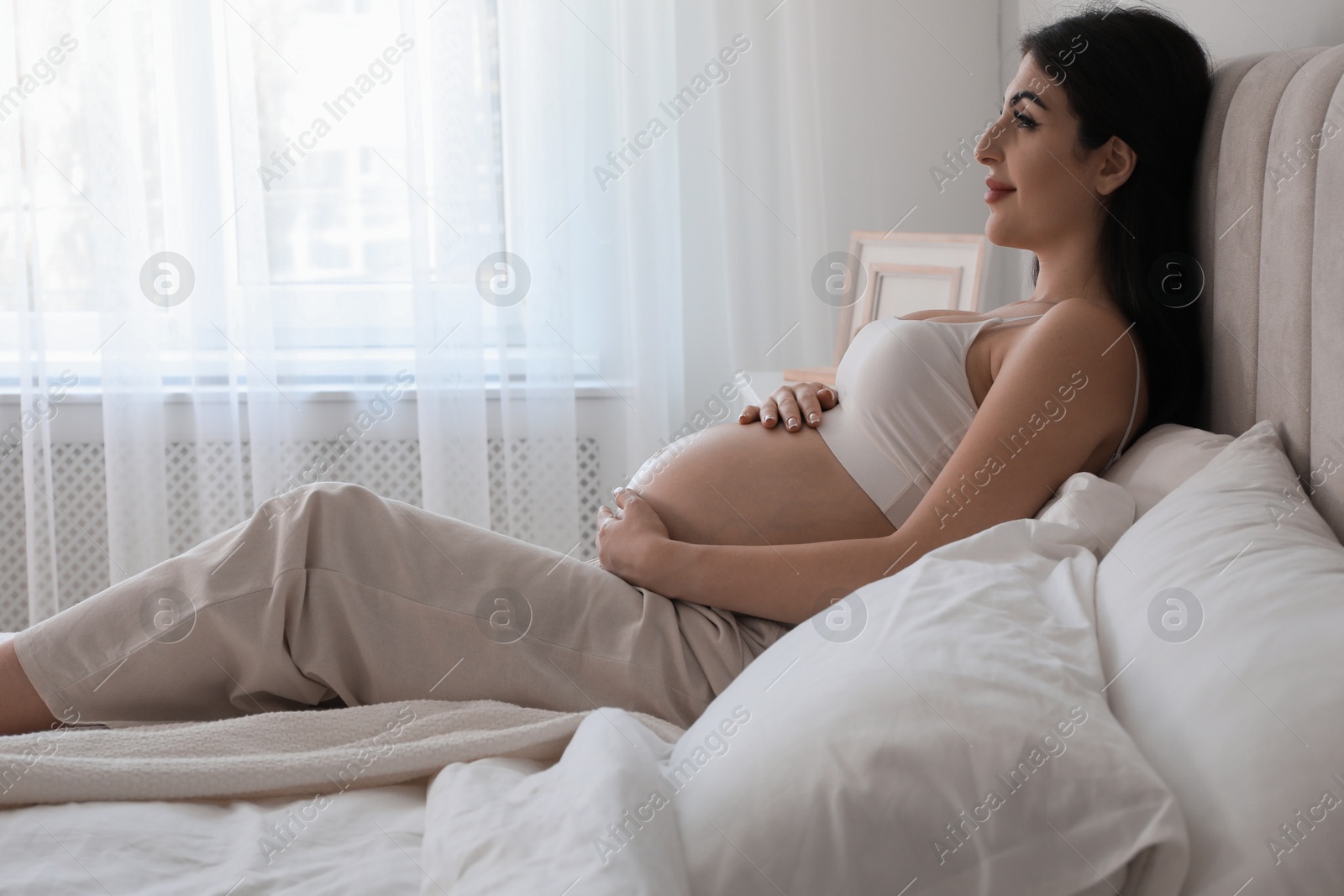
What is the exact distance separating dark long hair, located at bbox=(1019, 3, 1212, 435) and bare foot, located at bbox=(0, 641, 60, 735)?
103cm

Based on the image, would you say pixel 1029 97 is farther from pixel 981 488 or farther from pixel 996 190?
pixel 981 488

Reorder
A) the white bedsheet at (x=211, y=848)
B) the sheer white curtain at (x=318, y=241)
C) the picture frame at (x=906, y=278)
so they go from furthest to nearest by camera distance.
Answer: the sheer white curtain at (x=318, y=241)
the picture frame at (x=906, y=278)
the white bedsheet at (x=211, y=848)

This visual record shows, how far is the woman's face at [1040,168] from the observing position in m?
1.13

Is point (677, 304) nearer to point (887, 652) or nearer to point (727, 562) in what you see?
point (727, 562)

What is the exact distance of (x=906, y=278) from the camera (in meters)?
1.80

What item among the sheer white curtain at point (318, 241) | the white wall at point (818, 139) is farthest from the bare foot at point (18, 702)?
the white wall at point (818, 139)

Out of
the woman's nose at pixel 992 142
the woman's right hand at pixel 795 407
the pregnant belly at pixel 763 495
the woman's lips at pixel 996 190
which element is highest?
the woman's nose at pixel 992 142

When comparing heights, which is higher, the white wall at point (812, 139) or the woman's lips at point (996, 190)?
the white wall at point (812, 139)

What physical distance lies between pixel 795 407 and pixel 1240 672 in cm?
73

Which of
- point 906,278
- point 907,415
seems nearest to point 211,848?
point 907,415

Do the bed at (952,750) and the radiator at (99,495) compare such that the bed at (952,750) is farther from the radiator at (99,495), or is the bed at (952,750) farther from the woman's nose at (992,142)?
the radiator at (99,495)

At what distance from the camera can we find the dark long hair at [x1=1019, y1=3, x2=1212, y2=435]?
105 cm

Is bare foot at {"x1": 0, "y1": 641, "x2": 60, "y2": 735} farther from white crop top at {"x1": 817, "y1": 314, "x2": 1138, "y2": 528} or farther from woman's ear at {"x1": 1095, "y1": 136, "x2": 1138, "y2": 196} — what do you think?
woman's ear at {"x1": 1095, "y1": 136, "x2": 1138, "y2": 196}

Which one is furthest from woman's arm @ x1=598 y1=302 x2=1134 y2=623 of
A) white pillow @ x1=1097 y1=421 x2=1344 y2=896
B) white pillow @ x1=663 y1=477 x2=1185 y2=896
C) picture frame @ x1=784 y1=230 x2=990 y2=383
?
picture frame @ x1=784 y1=230 x2=990 y2=383
